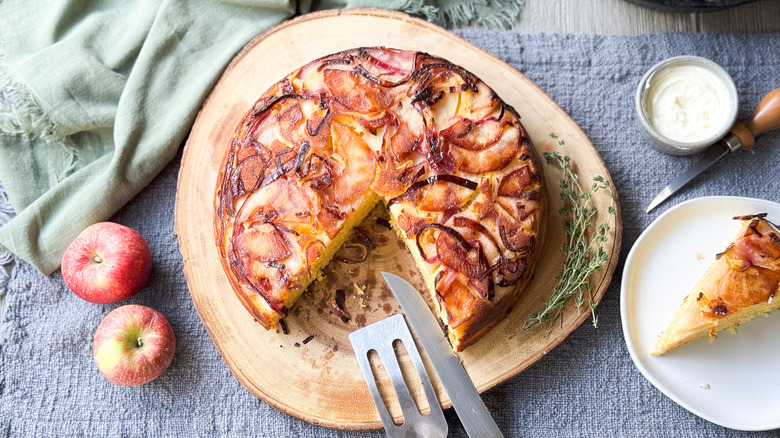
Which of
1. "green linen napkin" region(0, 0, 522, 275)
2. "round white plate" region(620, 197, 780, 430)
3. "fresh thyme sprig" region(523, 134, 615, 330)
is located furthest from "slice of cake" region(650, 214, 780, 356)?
"green linen napkin" region(0, 0, 522, 275)

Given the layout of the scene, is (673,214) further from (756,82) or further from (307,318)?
(307,318)

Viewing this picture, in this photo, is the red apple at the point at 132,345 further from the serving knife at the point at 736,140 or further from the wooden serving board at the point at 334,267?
the serving knife at the point at 736,140

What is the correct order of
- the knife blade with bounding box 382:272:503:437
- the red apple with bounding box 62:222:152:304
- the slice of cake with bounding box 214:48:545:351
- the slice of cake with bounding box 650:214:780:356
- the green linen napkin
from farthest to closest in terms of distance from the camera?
the green linen napkin
the red apple with bounding box 62:222:152:304
the knife blade with bounding box 382:272:503:437
the slice of cake with bounding box 650:214:780:356
the slice of cake with bounding box 214:48:545:351

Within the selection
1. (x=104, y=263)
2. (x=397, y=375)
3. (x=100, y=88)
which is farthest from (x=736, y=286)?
(x=100, y=88)

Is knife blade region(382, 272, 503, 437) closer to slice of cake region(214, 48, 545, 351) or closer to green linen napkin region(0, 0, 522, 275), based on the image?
slice of cake region(214, 48, 545, 351)

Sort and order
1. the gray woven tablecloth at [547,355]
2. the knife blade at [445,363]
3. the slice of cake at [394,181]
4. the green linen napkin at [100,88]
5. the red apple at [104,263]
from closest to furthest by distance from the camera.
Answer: the slice of cake at [394,181]
the knife blade at [445,363]
the red apple at [104,263]
the gray woven tablecloth at [547,355]
the green linen napkin at [100,88]

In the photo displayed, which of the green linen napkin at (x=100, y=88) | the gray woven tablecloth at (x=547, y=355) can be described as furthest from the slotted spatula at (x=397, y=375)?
the green linen napkin at (x=100, y=88)

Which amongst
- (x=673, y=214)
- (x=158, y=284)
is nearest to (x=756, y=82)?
(x=673, y=214)
